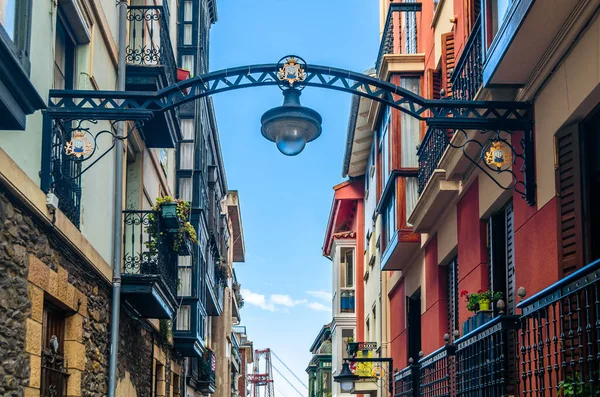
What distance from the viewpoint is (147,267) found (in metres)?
14.5

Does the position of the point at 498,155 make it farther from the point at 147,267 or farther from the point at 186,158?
the point at 186,158

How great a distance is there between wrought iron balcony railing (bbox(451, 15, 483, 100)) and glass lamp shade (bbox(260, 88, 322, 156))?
2725 millimetres

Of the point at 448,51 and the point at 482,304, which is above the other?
the point at 448,51

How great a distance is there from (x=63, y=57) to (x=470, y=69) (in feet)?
15.8

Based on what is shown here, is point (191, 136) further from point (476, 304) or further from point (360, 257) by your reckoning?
point (476, 304)

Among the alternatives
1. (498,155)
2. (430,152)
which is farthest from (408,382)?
(498,155)

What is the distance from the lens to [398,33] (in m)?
19.4

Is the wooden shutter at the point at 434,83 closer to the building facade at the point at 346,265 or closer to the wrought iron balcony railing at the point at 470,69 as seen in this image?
the wrought iron balcony railing at the point at 470,69

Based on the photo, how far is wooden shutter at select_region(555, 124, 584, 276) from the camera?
8.50 metres

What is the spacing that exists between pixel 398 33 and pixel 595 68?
39.0ft

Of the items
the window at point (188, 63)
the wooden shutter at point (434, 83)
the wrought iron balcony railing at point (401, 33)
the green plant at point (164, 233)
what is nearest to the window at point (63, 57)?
the green plant at point (164, 233)

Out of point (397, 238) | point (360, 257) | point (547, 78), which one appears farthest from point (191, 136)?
point (547, 78)

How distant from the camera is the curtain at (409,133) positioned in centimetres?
1769

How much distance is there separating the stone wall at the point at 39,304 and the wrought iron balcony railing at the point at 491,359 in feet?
13.6
